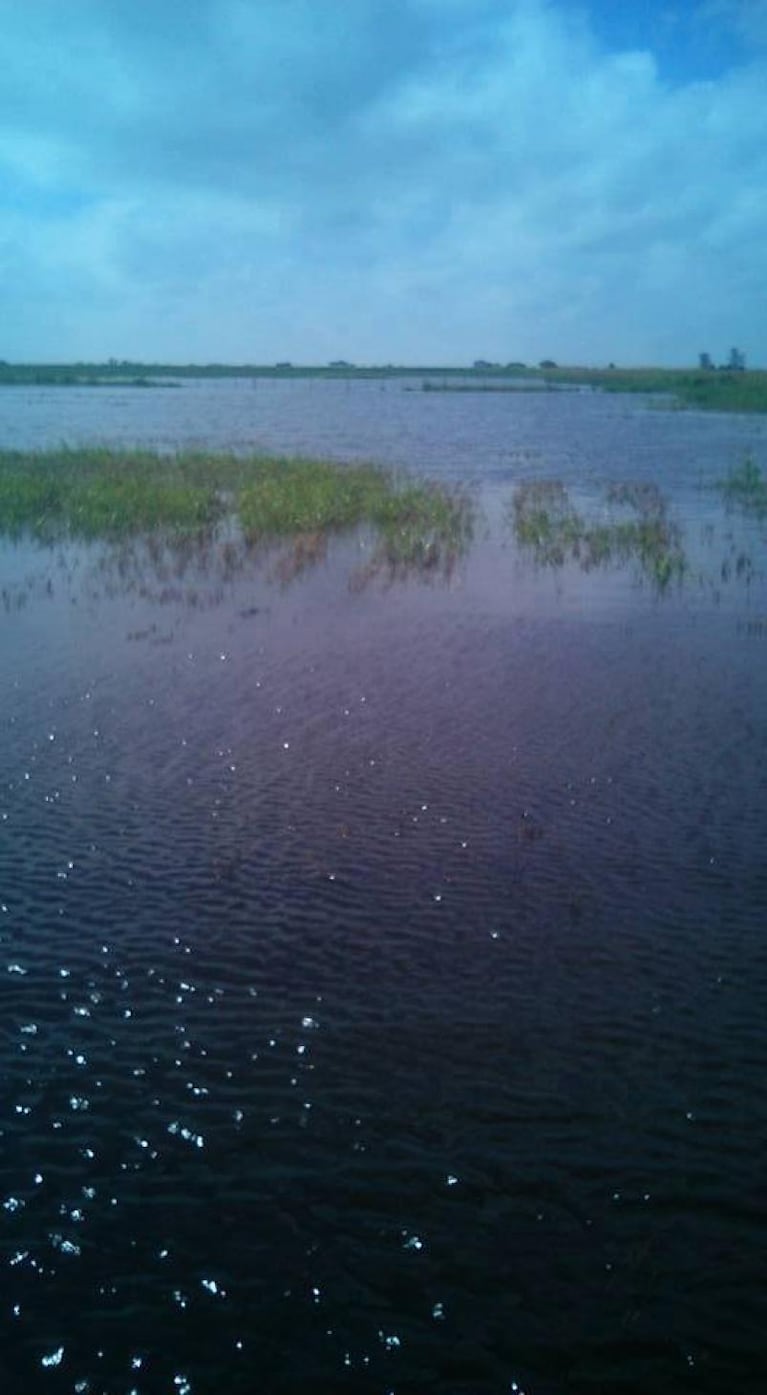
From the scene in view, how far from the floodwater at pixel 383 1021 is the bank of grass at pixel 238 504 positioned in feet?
33.2

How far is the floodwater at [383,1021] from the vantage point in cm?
527

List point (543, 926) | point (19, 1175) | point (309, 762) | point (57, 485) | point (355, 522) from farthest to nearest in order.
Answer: point (57, 485) < point (355, 522) < point (309, 762) < point (543, 926) < point (19, 1175)

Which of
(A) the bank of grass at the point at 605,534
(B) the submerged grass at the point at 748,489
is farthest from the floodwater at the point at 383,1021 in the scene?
(B) the submerged grass at the point at 748,489

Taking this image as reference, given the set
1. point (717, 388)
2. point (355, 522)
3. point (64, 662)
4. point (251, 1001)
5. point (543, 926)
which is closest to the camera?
point (251, 1001)

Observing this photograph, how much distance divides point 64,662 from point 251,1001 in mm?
8894

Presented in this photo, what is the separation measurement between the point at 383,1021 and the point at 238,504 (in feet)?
76.0

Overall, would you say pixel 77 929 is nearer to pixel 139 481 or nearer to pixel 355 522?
pixel 355 522

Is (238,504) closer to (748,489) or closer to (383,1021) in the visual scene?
(748,489)

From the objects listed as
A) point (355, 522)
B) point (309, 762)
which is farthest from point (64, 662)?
point (355, 522)

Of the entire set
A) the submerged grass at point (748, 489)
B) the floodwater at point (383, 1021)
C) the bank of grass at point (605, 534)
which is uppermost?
the submerged grass at point (748, 489)

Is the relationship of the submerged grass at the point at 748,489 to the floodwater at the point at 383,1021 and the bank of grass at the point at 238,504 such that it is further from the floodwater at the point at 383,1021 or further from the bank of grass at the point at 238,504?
the floodwater at the point at 383,1021

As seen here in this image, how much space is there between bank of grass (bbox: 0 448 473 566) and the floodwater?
10.1 metres

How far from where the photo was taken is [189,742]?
12.4 meters

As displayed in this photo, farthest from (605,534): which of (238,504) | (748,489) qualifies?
(748,489)
